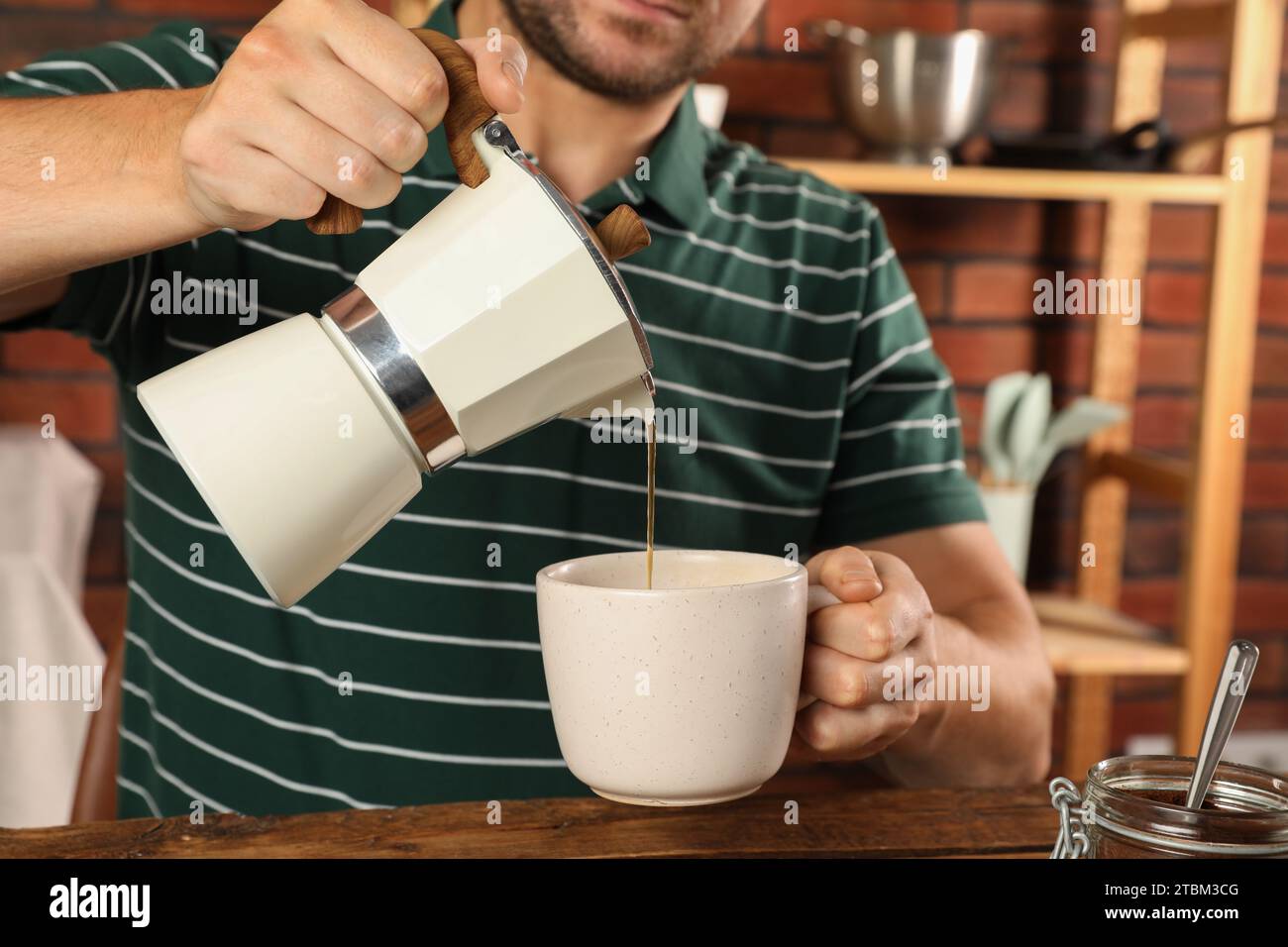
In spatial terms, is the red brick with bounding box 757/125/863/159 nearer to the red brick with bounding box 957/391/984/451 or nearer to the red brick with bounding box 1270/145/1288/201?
the red brick with bounding box 957/391/984/451

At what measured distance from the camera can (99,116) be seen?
0.65 m

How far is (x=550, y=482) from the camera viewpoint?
0.99 m

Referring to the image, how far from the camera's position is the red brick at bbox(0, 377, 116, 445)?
5.52 feet

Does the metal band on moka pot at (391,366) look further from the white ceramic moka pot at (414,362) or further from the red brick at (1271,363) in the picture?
the red brick at (1271,363)

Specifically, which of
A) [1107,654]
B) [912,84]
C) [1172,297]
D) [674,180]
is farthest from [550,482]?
[1172,297]

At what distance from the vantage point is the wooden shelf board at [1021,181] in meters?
1.52

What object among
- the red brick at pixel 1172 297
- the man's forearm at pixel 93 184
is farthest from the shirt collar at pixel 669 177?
the red brick at pixel 1172 297

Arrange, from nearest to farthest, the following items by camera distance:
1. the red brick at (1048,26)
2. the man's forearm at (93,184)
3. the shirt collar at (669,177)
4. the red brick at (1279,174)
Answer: the man's forearm at (93,184)
the shirt collar at (669,177)
the red brick at (1048,26)
the red brick at (1279,174)

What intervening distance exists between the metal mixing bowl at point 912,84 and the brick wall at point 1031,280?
24cm

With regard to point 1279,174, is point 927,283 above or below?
below

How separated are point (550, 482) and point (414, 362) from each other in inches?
18.2

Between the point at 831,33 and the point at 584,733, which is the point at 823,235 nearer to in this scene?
the point at 831,33

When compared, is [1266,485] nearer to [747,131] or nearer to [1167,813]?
[747,131]

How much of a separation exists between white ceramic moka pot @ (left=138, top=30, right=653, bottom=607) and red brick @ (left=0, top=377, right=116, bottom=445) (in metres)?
1.27
